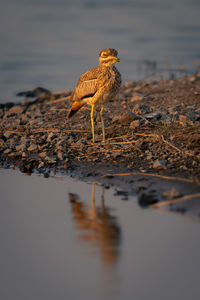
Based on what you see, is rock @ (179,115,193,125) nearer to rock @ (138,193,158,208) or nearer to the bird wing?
the bird wing

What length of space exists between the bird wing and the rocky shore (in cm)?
61

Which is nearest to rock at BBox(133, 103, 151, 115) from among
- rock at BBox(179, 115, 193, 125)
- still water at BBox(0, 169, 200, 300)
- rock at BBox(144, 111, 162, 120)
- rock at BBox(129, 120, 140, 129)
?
rock at BBox(144, 111, 162, 120)

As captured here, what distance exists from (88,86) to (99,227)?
10.9 feet

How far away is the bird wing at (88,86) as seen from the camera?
753cm

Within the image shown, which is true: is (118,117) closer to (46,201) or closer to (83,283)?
(46,201)

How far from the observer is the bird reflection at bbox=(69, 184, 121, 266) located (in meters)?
4.16

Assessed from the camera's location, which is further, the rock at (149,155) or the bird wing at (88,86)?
the bird wing at (88,86)

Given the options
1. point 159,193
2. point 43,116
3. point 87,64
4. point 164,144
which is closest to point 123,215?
point 159,193

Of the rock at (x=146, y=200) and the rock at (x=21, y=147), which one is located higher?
the rock at (x=21, y=147)

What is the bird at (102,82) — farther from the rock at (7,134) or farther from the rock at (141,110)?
the rock at (7,134)

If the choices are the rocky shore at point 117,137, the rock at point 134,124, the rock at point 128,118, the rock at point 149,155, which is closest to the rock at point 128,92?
the rocky shore at point 117,137

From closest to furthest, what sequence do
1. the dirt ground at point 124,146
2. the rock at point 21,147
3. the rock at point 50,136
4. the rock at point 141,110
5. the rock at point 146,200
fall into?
1. the rock at point 146,200
2. the dirt ground at point 124,146
3. the rock at point 21,147
4. the rock at point 50,136
5. the rock at point 141,110

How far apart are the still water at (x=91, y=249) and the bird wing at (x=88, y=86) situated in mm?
2212

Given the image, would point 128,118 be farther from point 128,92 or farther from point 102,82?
point 128,92
